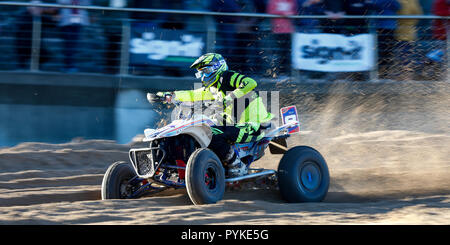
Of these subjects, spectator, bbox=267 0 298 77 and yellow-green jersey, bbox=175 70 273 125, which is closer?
yellow-green jersey, bbox=175 70 273 125

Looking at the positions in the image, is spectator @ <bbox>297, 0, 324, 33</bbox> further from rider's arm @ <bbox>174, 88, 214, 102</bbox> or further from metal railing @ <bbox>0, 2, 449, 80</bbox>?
rider's arm @ <bbox>174, 88, 214, 102</bbox>

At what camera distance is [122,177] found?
19.6 feet

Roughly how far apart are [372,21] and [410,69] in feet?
3.67

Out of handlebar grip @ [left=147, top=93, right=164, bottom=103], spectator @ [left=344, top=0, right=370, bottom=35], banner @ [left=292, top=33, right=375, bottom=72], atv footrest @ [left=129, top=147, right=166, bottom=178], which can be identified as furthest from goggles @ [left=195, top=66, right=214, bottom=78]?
spectator @ [left=344, top=0, right=370, bottom=35]

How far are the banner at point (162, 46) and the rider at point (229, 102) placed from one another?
11.7ft

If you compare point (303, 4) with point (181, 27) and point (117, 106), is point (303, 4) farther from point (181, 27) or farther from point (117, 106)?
point (117, 106)

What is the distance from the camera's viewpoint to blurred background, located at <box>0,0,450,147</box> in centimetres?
977

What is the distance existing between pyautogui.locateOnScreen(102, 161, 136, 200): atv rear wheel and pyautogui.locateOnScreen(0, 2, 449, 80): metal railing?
4314 mm

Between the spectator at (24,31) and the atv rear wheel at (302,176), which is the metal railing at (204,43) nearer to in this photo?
the spectator at (24,31)

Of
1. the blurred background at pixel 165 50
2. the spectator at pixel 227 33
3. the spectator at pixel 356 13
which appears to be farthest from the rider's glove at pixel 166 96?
the spectator at pixel 356 13

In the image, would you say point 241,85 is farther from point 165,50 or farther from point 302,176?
point 165,50

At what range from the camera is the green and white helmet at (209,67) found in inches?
247

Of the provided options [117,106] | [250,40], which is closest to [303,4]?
[250,40]
